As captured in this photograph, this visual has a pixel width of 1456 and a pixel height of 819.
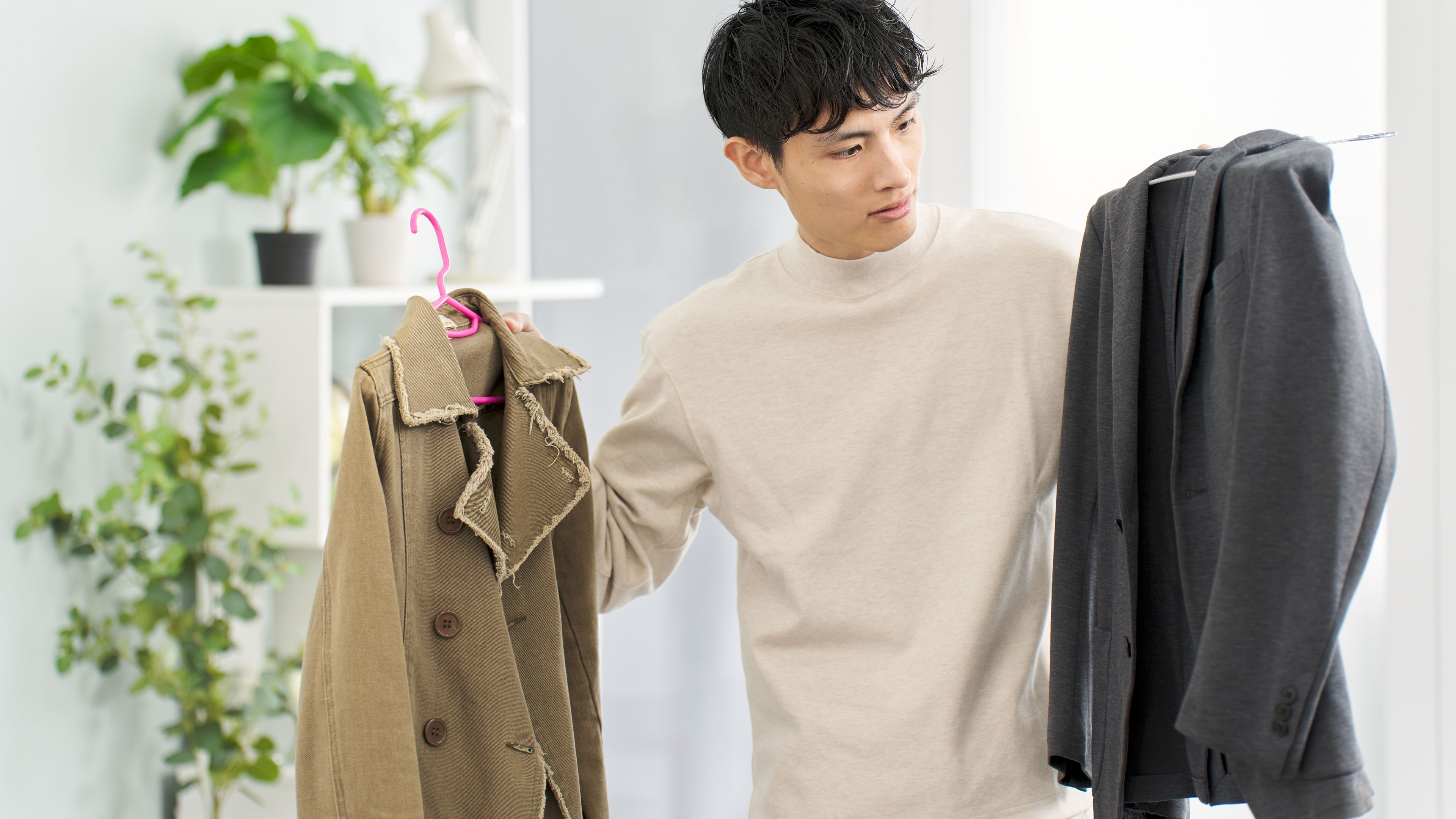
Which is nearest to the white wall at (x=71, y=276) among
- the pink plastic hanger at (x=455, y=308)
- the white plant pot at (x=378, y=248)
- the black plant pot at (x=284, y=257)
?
the black plant pot at (x=284, y=257)

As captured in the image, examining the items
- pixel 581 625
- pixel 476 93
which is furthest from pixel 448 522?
pixel 476 93

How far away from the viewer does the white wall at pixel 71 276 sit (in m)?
A: 1.40

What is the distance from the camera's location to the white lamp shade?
1.89m

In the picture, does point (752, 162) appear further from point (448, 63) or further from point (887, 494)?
point (448, 63)

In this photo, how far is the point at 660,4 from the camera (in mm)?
2086

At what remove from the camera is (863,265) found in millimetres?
1123

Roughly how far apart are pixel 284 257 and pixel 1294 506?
5.06 ft

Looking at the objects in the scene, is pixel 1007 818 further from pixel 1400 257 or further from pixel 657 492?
pixel 1400 257

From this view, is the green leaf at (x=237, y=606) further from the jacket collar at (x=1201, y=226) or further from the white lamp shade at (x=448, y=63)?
the jacket collar at (x=1201, y=226)

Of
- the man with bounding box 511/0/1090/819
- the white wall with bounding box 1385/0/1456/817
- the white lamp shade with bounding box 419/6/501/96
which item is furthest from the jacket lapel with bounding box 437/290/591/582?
the white lamp shade with bounding box 419/6/501/96

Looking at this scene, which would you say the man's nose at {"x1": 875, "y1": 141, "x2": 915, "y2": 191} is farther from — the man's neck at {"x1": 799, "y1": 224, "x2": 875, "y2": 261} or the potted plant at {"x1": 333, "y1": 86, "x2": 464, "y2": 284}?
the potted plant at {"x1": 333, "y1": 86, "x2": 464, "y2": 284}

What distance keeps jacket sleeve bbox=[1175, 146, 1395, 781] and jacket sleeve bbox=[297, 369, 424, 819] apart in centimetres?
63

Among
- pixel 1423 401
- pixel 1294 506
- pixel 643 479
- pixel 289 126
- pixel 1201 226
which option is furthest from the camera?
pixel 289 126

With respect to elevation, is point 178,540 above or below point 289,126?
below
